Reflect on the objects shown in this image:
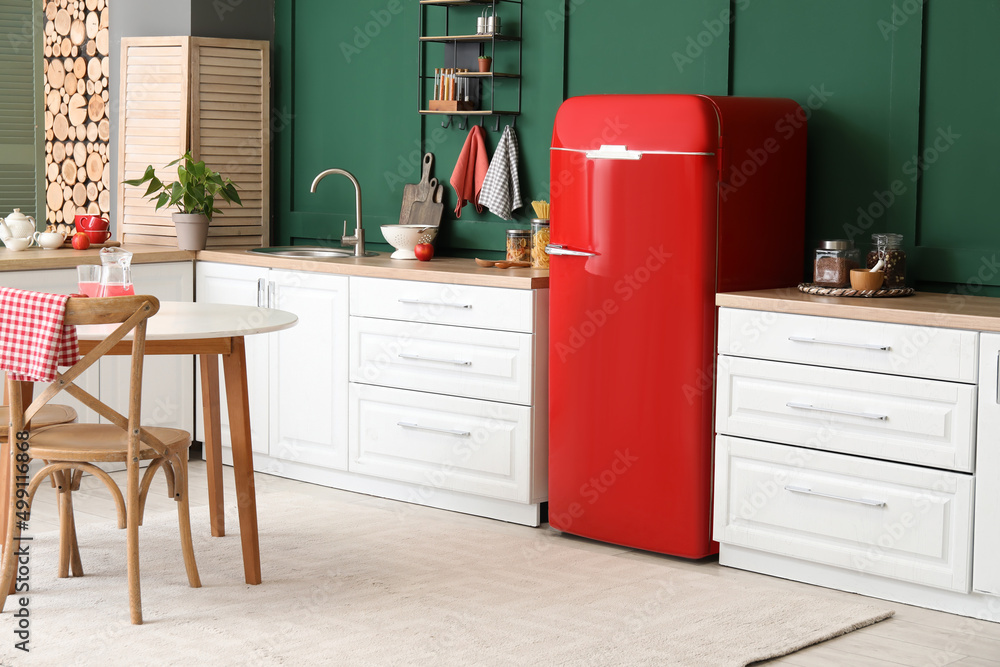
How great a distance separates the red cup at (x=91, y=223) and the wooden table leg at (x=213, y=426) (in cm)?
→ 147

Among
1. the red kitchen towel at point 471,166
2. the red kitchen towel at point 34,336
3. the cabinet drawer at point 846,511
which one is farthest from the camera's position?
the red kitchen towel at point 471,166

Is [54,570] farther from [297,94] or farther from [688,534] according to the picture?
[297,94]

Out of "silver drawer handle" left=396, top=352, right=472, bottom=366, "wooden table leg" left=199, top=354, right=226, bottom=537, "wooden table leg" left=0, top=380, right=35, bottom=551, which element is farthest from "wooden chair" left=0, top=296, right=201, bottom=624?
"silver drawer handle" left=396, top=352, right=472, bottom=366

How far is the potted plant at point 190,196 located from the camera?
486cm

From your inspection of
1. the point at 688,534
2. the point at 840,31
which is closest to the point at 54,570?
the point at 688,534

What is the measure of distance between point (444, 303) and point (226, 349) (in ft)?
3.35

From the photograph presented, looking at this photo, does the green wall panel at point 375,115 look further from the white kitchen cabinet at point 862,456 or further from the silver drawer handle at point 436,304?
the white kitchen cabinet at point 862,456

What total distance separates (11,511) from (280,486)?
1.59m

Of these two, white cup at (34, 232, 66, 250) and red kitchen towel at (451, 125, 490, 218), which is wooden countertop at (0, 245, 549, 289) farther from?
red kitchen towel at (451, 125, 490, 218)

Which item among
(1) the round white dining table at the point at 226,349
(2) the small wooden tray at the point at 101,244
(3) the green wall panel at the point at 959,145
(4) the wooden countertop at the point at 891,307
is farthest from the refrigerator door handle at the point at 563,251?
(2) the small wooden tray at the point at 101,244

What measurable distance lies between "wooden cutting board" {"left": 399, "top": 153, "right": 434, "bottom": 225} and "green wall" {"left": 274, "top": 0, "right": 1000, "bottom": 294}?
0.05 metres

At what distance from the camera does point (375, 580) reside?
3.46 m

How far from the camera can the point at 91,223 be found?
16.2 feet

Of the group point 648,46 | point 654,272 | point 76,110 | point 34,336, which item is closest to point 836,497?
point 654,272
